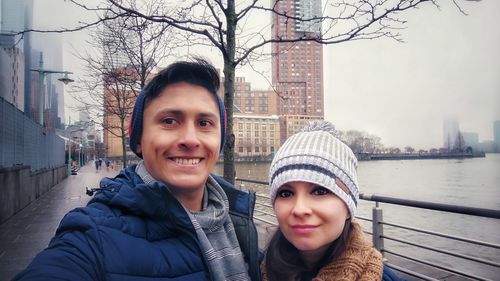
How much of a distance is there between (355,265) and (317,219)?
0.78ft

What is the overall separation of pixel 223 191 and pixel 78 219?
0.77 metres

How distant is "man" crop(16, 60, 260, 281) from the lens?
1181 mm

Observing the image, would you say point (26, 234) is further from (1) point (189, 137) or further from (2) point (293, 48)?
(1) point (189, 137)

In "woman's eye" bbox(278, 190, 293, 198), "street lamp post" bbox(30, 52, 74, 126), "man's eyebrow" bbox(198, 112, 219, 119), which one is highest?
"street lamp post" bbox(30, 52, 74, 126)

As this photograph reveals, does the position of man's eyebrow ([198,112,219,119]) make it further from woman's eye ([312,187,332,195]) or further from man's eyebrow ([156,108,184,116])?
woman's eye ([312,187,332,195])

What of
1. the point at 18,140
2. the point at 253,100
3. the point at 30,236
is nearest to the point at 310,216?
the point at 30,236

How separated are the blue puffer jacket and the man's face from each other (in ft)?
0.34

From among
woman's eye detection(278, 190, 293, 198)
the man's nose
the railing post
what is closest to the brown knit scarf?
woman's eye detection(278, 190, 293, 198)

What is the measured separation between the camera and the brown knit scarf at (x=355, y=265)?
1402mm

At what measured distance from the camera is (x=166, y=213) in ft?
4.51

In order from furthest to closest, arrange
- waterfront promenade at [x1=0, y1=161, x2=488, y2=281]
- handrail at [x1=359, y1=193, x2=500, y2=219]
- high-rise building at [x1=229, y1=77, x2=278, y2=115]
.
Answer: high-rise building at [x1=229, y1=77, x2=278, y2=115] < waterfront promenade at [x1=0, y1=161, x2=488, y2=281] < handrail at [x1=359, y1=193, x2=500, y2=219]

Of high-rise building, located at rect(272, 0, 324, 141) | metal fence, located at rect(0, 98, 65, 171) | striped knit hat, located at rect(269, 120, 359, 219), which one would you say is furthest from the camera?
metal fence, located at rect(0, 98, 65, 171)

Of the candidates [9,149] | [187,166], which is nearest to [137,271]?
[187,166]

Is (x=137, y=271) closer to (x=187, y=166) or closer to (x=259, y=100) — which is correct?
(x=187, y=166)
